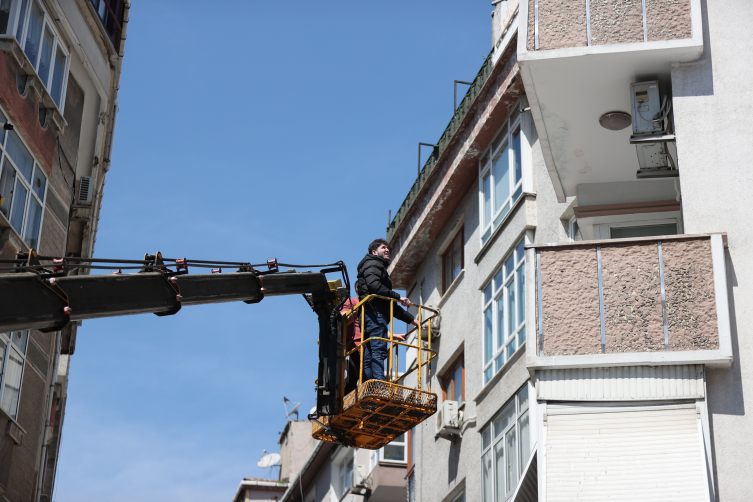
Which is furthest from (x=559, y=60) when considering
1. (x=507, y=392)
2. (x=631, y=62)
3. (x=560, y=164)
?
(x=507, y=392)

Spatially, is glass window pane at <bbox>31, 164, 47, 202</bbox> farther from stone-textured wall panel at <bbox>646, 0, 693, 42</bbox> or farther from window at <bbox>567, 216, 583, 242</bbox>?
stone-textured wall panel at <bbox>646, 0, 693, 42</bbox>

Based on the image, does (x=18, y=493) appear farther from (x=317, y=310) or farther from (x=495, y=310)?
(x=495, y=310)

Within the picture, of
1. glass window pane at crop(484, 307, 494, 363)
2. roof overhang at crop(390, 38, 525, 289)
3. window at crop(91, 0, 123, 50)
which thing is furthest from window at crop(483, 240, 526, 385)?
window at crop(91, 0, 123, 50)

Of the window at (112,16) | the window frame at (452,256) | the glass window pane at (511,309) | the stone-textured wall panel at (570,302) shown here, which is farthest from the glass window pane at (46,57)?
the stone-textured wall panel at (570,302)

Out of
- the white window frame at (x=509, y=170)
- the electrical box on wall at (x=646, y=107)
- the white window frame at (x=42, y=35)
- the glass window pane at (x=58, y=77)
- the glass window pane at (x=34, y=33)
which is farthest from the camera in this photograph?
the glass window pane at (x=58, y=77)

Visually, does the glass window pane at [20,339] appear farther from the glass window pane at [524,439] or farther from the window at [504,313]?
the glass window pane at [524,439]

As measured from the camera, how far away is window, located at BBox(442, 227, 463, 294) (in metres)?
24.8

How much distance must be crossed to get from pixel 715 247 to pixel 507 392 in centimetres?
786

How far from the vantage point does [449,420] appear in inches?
863

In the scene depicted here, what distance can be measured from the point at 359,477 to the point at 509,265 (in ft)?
38.6

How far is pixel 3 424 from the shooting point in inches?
790

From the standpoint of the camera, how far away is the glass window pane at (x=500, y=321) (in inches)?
806

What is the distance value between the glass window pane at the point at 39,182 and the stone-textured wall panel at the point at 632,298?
12.8 meters

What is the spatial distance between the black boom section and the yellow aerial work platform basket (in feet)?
5.62
